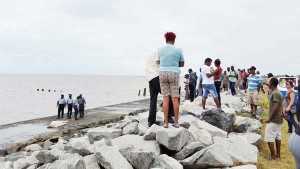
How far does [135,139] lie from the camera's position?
611 centimetres

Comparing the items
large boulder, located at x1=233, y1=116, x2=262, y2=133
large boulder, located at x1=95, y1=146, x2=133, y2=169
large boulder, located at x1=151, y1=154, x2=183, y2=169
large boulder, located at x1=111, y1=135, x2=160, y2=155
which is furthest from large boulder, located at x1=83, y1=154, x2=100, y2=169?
large boulder, located at x1=233, y1=116, x2=262, y2=133

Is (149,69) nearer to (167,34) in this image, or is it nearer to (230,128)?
(167,34)

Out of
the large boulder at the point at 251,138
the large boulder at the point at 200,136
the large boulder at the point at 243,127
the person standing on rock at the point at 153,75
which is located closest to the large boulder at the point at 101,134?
the person standing on rock at the point at 153,75

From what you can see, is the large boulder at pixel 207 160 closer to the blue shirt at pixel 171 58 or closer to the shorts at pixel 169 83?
the shorts at pixel 169 83

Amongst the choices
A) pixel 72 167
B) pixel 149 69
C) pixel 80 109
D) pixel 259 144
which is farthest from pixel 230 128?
pixel 80 109

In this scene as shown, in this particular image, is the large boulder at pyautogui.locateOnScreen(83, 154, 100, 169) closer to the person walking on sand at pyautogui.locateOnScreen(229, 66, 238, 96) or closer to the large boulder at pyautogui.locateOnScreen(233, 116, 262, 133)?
the large boulder at pyautogui.locateOnScreen(233, 116, 262, 133)

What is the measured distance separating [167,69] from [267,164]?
2721 mm

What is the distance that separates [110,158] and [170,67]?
2.21 m

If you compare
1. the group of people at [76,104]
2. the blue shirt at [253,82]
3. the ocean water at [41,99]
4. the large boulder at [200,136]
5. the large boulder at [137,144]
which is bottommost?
the ocean water at [41,99]

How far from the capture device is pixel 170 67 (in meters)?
6.17

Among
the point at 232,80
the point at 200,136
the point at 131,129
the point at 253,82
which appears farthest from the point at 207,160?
the point at 232,80

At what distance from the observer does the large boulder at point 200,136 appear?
6.02 m

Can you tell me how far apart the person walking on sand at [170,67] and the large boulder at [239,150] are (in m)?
0.98

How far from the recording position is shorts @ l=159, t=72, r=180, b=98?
243 inches
